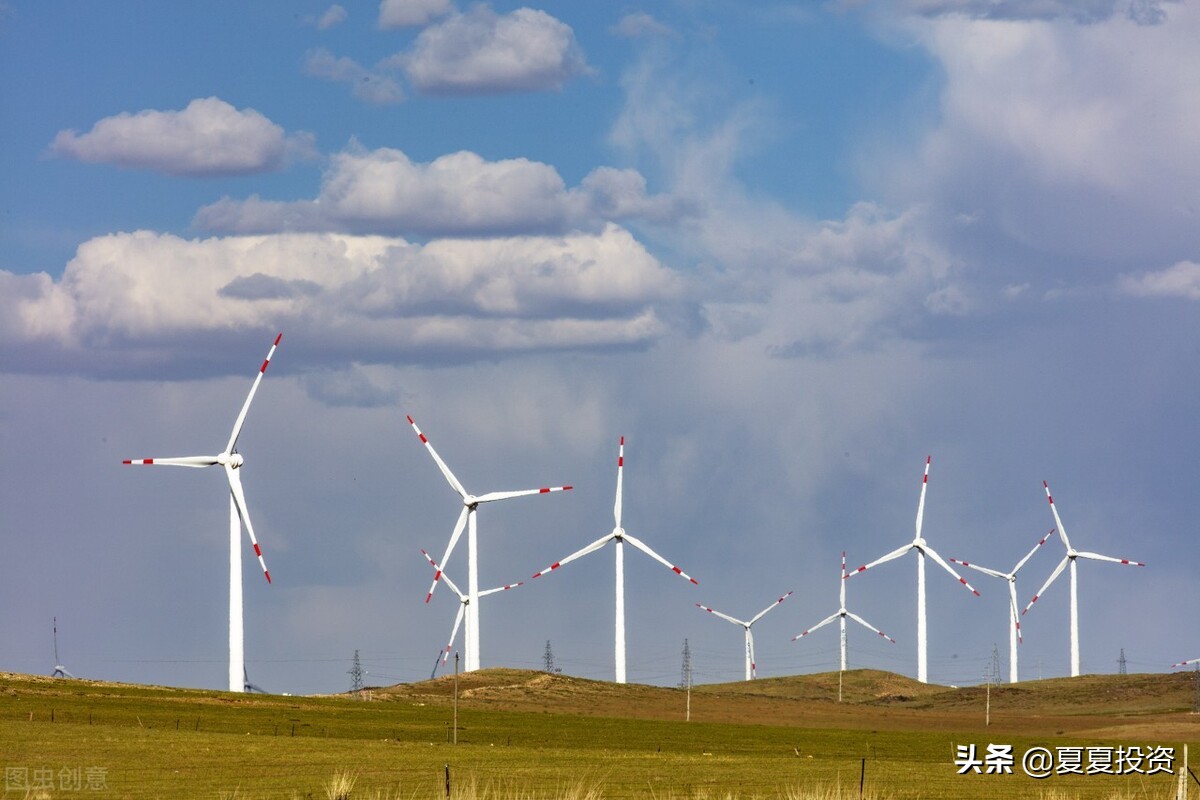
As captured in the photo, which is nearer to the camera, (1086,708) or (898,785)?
(898,785)

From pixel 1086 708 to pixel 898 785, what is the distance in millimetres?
123085

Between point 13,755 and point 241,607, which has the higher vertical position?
point 241,607

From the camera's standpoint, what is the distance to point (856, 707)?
17062cm

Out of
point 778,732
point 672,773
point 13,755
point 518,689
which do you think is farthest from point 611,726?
point 13,755

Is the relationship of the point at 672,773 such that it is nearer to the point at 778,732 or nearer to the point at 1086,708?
the point at 778,732

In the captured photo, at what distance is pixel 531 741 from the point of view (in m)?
104

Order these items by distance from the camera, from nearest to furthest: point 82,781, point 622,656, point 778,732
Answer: point 82,781
point 778,732
point 622,656

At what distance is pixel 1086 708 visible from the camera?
185875 mm

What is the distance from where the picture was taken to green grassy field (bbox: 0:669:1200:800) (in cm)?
6575

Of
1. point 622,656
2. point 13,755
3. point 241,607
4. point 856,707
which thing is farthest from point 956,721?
point 13,755

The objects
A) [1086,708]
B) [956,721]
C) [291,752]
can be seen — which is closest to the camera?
[291,752]

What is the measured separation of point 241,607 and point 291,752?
51.2m

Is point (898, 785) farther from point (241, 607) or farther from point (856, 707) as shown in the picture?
point (856, 707)

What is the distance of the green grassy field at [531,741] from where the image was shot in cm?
6575
